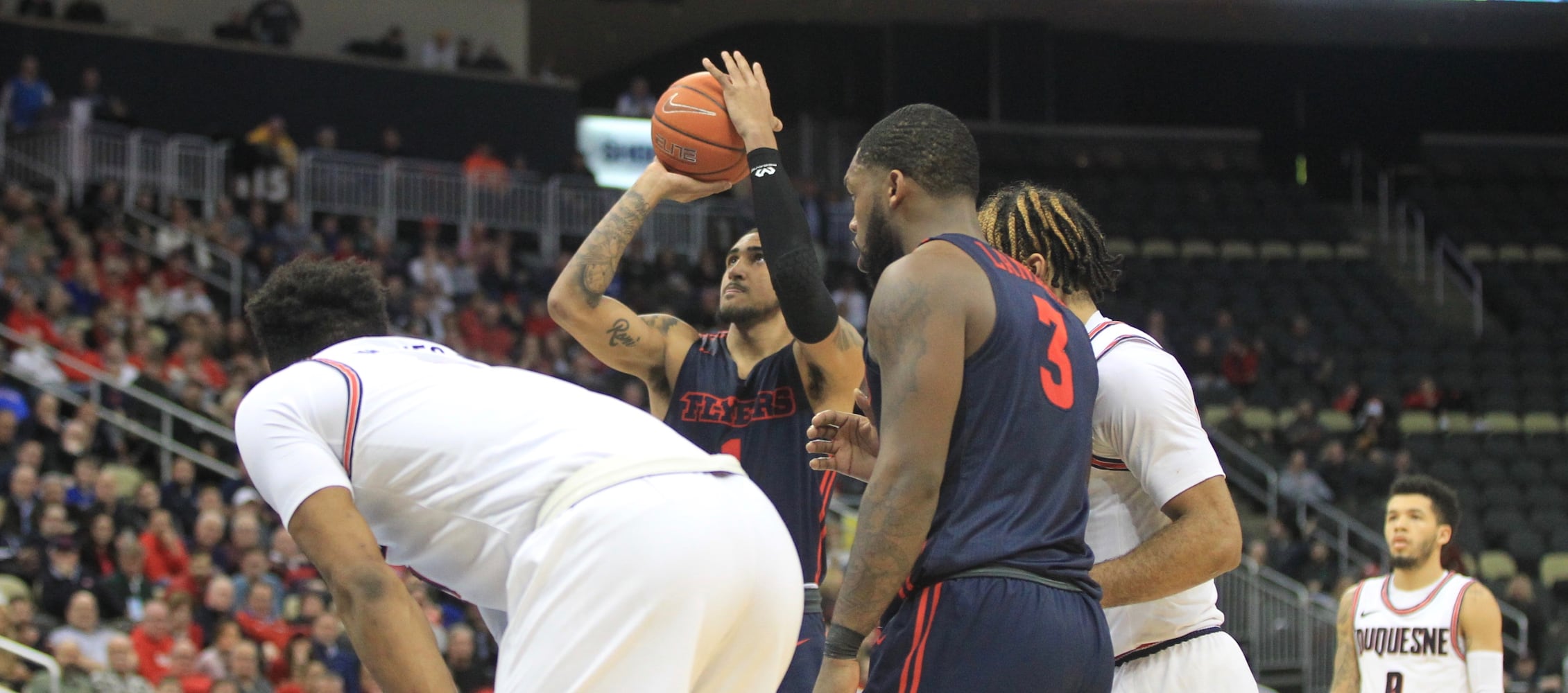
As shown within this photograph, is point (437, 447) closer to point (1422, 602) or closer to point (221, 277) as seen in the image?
point (1422, 602)

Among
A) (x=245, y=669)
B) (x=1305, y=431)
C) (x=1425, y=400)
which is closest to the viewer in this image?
(x=245, y=669)

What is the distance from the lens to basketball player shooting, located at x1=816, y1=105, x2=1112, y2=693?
3.22m

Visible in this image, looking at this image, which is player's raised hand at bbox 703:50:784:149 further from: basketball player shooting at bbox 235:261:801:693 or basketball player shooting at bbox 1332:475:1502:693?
basketball player shooting at bbox 1332:475:1502:693

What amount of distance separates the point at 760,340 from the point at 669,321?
1.10ft

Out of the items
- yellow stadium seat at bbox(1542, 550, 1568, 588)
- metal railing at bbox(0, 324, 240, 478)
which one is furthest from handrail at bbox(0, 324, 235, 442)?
yellow stadium seat at bbox(1542, 550, 1568, 588)

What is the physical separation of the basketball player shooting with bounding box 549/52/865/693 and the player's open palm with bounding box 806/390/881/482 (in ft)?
2.97

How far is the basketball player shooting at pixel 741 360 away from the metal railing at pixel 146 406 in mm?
8075

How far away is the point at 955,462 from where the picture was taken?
333 cm

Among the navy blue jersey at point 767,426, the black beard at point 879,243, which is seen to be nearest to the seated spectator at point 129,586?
the navy blue jersey at point 767,426

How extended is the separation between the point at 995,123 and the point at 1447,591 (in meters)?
22.5

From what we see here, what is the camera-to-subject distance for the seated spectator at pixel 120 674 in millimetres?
9250

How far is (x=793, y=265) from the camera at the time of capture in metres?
4.09

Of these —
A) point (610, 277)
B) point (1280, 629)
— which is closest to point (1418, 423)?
point (1280, 629)

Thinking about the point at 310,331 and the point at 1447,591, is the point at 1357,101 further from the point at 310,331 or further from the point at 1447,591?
the point at 310,331
